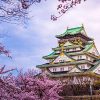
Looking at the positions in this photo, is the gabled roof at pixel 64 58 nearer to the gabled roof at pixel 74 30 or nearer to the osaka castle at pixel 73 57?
the osaka castle at pixel 73 57

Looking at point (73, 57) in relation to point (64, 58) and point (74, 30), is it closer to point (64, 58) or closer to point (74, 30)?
point (64, 58)

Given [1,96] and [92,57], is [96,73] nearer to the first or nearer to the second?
[92,57]

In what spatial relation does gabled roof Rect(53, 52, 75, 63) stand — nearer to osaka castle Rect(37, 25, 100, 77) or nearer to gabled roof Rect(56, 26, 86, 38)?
osaka castle Rect(37, 25, 100, 77)

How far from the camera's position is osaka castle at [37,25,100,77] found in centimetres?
6788

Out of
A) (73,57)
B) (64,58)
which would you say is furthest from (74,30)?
(64,58)

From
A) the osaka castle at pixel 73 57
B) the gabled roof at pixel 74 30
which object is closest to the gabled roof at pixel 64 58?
the osaka castle at pixel 73 57

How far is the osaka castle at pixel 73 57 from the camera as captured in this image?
6788cm

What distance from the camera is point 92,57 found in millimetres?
72688

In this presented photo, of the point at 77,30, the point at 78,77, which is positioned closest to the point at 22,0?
the point at 78,77

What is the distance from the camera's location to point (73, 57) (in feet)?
236

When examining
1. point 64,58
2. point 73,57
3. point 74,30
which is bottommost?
point 64,58

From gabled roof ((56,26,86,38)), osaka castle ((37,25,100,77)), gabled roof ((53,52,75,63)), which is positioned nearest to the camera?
osaka castle ((37,25,100,77))

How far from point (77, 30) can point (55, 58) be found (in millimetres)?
8931

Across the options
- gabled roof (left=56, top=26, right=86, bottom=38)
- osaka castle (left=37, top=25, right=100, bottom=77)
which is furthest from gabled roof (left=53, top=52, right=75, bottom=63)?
gabled roof (left=56, top=26, right=86, bottom=38)
